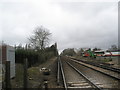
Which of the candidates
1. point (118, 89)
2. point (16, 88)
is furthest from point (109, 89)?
point (16, 88)

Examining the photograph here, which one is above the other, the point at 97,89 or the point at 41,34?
the point at 41,34

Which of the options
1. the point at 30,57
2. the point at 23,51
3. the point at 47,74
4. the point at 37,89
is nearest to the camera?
the point at 37,89

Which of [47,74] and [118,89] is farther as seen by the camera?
[47,74]

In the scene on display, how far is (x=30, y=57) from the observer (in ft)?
62.3

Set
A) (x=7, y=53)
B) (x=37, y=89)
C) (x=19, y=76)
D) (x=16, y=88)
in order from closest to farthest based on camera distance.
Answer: (x=16, y=88)
(x=37, y=89)
(x=7, y=53)
(x=19, y=76)

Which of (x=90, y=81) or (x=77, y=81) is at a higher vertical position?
(x=90, y=81)

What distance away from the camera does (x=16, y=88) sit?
589 centimetres

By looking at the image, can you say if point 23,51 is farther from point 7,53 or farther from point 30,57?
point 7,53

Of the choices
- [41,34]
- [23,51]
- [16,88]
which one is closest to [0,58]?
[16,88]

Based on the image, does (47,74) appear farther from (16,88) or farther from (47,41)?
(47,41)

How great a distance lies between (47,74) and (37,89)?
617cm

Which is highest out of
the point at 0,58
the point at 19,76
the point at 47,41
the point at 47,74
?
the point at 47,41

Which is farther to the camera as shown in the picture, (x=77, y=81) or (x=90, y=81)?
(x=77, y=81)

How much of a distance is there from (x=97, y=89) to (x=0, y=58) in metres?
6.16
